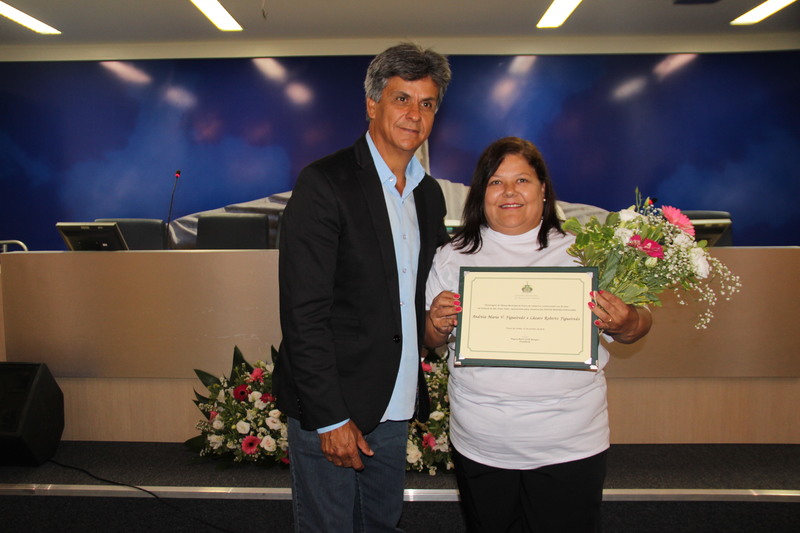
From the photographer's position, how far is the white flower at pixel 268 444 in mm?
2650

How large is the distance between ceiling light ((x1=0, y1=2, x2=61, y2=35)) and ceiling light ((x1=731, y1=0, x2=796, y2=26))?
290 inches

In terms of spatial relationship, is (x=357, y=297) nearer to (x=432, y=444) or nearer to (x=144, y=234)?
(x=432, y=444)

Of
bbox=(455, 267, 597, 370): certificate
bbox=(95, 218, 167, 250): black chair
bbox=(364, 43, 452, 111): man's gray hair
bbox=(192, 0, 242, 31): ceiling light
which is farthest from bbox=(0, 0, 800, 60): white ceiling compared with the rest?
bbox=(455, 267, 597, 370): certificate

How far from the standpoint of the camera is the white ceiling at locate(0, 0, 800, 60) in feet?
18.0

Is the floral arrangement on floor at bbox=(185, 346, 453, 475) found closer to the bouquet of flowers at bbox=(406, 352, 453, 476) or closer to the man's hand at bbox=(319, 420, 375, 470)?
the bouquet of flowers at bbox=(406, 352, 453, 476)

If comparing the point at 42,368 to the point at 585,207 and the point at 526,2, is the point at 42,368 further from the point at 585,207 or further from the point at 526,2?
the point at 585,207

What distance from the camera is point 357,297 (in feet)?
4.72

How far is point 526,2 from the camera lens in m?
5.40

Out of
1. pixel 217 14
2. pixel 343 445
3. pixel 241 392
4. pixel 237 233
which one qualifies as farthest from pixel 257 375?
pixel 217 14

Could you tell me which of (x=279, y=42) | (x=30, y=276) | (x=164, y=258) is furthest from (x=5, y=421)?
(x=279, y=42)

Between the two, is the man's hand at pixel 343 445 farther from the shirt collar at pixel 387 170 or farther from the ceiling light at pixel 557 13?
the ceiling light at pixel 557 13

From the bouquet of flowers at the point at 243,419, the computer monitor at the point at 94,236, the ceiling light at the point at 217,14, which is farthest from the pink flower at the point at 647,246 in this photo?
the ceiling light at the point at 217,14

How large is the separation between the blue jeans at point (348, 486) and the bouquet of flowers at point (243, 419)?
1105 millimetres

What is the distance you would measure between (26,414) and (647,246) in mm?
2859
